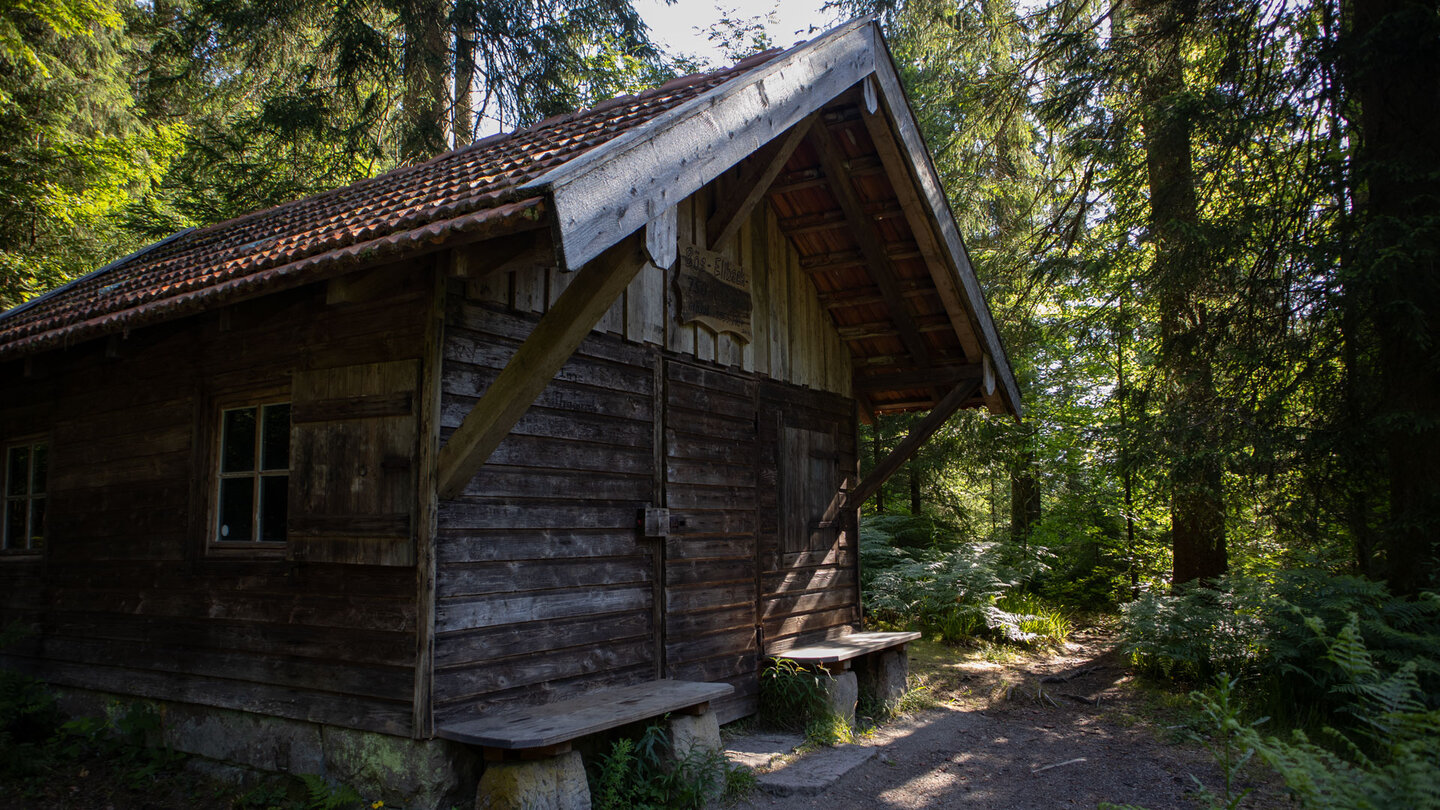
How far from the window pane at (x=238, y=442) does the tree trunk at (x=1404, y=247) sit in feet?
27.3

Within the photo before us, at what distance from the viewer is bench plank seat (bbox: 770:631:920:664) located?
7355mm

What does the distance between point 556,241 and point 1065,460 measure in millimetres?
14271

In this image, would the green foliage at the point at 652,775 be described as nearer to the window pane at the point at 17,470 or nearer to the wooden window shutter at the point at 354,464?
the wooden window shutter at the point at 354,464

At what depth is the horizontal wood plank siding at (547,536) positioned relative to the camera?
4.87 metres

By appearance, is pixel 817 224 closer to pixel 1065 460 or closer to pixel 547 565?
pixel 547 565

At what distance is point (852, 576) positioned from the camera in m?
9.38

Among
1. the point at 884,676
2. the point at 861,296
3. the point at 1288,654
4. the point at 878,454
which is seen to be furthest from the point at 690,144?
the point at 878,454

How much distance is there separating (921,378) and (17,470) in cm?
830

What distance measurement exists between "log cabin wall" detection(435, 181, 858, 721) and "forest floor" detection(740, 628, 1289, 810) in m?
1.35

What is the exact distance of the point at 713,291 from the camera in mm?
7168

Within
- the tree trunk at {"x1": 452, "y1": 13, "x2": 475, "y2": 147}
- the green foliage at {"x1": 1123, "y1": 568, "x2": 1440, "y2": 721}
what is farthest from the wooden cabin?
the tree trunk at {"x1": 452, "y1": 13, "x2": 475, "y2": 147}

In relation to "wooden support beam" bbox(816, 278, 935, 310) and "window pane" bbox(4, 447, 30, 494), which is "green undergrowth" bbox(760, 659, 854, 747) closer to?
"wooden support beam" bbox(816, 278, 935, 310)

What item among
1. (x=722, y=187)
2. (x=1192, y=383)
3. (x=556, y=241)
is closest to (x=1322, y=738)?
(x=1192, y=383)

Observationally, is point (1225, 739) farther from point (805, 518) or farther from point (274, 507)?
point (274, 507)
